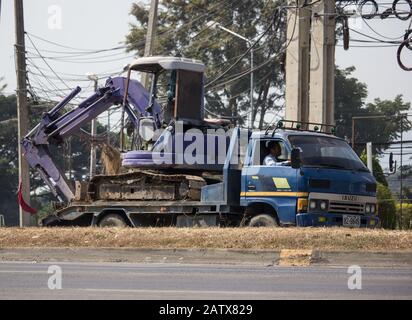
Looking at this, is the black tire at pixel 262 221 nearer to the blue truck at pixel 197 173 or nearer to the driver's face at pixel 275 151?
the blue truck at pixel 197 173

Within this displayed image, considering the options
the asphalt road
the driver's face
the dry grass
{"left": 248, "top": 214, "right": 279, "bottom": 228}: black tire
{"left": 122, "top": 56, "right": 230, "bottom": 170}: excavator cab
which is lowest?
the asphalt road

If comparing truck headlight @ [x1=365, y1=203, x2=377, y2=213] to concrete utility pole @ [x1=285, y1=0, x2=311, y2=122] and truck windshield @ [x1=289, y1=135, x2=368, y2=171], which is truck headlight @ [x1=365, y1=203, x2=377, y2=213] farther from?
concrete utility pole @ [x1=285, y1=0, x2=311, y2=122]

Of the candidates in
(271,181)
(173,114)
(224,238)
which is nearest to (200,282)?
(224,238)

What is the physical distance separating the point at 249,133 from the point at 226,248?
192 inches

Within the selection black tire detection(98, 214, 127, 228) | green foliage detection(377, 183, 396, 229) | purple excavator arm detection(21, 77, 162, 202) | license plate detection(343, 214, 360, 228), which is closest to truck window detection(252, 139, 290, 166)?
license plate detection(343, 214, 360, 228)

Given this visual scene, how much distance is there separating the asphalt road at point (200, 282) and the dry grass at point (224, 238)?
1.12 metres

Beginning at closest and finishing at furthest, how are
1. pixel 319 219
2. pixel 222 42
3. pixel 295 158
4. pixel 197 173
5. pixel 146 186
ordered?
pixel 295 158, pixel 319 219, pixel 146 186, pixel 197 173, pixel 222 42

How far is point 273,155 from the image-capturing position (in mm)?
18688

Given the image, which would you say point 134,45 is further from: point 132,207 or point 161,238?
point 161,238

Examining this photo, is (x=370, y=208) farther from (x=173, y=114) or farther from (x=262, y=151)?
(x=173, y=114)

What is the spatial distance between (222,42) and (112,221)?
37.8 m

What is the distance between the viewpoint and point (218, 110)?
61094 millimetres

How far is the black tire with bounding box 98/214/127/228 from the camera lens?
20.7 metres
